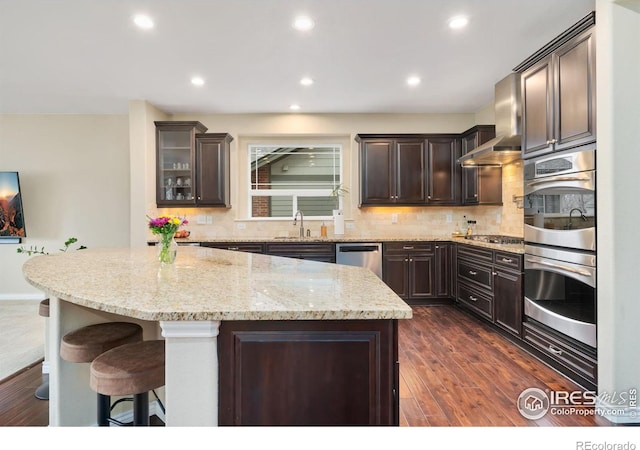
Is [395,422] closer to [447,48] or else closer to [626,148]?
[626,148]

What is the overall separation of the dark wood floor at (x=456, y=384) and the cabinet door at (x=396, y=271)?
3.37 ft

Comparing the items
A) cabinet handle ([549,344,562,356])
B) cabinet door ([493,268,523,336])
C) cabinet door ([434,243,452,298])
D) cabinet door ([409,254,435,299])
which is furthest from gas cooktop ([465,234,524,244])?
cabinet handle ([549,344,562,356])

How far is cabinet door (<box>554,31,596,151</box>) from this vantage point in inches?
88.2

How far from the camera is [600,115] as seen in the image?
7.01 feet

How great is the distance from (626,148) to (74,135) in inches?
253

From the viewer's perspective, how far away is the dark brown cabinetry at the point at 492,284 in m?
3.15

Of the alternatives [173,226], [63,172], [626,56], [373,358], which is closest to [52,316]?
[173,226]

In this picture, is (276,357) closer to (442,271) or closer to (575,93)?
(575,93)

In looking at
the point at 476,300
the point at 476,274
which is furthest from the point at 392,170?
the point at 476,300

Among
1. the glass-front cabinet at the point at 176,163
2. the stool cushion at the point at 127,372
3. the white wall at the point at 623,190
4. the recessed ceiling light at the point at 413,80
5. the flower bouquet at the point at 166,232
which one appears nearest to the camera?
the stool cushion at the point at 127,372

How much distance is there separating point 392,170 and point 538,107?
7.27 ft

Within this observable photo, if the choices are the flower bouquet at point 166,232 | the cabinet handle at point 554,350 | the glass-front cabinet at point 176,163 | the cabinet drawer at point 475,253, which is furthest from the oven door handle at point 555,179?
the glass-front cabinet at point 176,163

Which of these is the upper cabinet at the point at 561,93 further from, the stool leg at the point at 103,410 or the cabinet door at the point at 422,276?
the stool leg at the point at 103,410

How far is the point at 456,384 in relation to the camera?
2.47m
